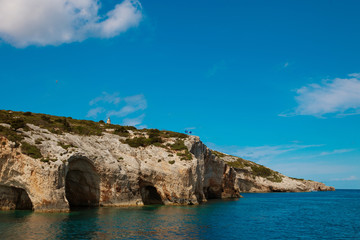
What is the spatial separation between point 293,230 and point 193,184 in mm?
25322

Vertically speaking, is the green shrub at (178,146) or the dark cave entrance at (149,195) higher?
the green shrub at (178,146)

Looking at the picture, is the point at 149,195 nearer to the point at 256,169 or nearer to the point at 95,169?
the point at 95,169

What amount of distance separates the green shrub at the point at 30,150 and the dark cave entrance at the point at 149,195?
21.1 metres

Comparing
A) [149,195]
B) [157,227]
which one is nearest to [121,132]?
[149,195]

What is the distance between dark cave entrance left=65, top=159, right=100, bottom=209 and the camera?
1890 inches

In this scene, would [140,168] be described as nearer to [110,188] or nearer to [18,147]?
[110,188]

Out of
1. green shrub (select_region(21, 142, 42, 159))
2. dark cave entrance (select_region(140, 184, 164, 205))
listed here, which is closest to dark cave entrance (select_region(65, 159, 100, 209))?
green shrub (select_region(21, 142, 42, 159))

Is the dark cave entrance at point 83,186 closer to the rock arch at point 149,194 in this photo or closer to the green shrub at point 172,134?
the rock arch at point 149,194

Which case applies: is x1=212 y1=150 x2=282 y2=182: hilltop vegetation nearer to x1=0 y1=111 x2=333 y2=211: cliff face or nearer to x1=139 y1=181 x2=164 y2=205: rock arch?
x1=0 y1=111 x2=333 y2=211: cliff face

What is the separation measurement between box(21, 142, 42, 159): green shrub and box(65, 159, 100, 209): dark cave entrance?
337 inches

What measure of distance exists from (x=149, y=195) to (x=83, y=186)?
14.7 m

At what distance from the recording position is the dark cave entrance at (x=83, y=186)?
4799 centimetres

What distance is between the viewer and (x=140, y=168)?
53.2 m

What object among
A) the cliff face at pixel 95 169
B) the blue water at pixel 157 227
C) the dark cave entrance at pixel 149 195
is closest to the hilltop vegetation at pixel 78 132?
the cliff face at pixel 95 169
